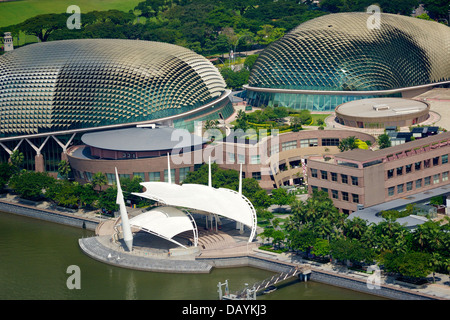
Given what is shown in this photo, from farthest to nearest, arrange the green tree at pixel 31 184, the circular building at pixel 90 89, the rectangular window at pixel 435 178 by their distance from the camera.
Result: the circular building at pixel 90 89 → the green tree at pixel 31 184 → the rectangular window at pixel 435 178

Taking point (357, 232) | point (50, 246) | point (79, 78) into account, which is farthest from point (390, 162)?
point (79, 78)

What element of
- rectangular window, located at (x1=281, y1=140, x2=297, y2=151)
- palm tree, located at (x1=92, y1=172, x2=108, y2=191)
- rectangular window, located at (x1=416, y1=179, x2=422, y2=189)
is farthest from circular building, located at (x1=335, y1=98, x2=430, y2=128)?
palm tree, located at (x1=92, y1=172, x2=108, y2=191)

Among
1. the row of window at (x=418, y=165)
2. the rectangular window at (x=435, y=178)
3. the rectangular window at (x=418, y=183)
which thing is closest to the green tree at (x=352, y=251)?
the row of window at (x=418, y=165)

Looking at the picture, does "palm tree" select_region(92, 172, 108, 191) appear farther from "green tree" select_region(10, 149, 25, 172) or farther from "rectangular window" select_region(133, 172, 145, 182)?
"green tree" select_region(10, 149, 25, 172)

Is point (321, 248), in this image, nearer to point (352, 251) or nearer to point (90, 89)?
point (352, 251)

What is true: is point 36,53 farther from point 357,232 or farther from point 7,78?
point 357,232

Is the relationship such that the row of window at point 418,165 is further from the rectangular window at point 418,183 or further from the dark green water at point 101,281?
the dark green water at point 101,281

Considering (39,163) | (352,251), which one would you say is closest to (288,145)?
(39,163)
